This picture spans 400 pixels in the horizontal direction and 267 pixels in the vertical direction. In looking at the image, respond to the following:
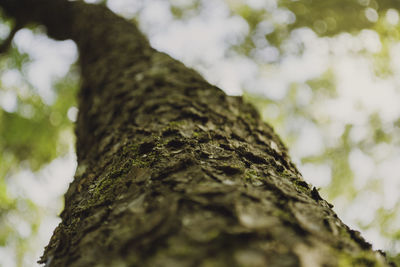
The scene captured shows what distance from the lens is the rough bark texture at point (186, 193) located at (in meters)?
0.68

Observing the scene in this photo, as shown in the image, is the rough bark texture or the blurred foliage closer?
the rough bark texture

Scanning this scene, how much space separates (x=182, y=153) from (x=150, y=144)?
204 millimetres

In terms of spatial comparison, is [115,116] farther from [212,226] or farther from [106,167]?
[212,226]

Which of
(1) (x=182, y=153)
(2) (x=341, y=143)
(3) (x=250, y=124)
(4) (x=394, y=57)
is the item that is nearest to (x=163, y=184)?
(1) (x=182, y=153)

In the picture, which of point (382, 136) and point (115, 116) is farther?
point (382, 136)

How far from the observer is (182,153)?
1082 mm

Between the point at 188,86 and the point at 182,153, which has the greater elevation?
the point at 188,86

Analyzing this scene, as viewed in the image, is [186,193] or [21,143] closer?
[186,193]

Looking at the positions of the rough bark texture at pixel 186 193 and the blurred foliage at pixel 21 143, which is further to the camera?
the blurred foliage at pixel 21 143

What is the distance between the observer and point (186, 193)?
85cm

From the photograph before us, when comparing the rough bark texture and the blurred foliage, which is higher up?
the blurred foliage

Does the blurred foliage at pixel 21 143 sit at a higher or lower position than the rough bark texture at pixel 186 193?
higher

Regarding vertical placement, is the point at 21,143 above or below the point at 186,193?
above

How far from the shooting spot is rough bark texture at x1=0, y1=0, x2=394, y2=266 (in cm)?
68
